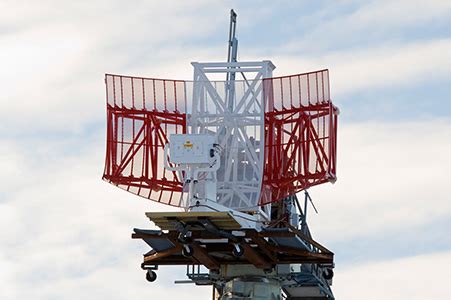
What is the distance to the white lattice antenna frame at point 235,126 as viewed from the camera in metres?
71.6

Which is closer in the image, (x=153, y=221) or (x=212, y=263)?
(x=153, y=221)

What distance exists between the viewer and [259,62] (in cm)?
7350

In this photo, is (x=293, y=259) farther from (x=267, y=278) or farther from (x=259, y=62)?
(x=259, y=62)

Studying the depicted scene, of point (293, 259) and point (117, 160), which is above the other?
point (117, 160)

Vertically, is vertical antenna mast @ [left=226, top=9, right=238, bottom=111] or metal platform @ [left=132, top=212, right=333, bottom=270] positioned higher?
vertical antenna mast @ [left=226, top=9, right=238, bottom=111]

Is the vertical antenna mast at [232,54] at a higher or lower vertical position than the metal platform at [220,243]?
higher

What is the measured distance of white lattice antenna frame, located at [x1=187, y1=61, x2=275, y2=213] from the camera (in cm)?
7162

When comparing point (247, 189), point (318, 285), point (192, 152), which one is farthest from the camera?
point (318, 285)

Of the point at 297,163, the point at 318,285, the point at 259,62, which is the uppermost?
the point at 259,62

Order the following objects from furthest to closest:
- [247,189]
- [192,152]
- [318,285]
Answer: [318,285]
[247,189]
[192,152]

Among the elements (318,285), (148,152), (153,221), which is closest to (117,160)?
(148,152)

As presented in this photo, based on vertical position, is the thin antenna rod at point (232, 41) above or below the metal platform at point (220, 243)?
above

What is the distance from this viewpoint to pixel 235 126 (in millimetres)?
72312

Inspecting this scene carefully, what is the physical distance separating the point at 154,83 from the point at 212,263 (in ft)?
31.7
